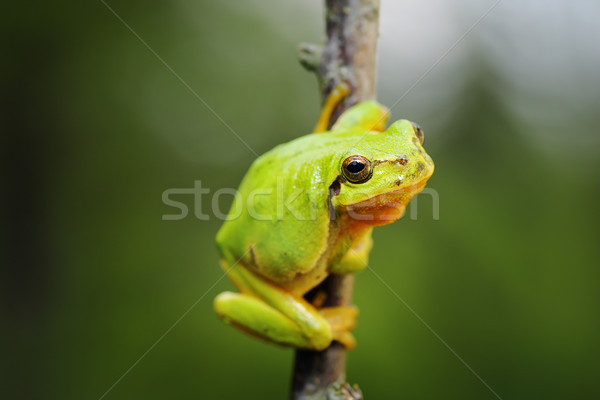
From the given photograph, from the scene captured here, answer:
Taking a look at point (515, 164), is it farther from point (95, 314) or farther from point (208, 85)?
point (95, 314)

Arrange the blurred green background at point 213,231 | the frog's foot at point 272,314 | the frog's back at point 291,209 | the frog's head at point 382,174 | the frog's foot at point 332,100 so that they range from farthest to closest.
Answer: the blurred green background at point 213,231 < the frog's foot at point 332,100 < the frog's foot at point 272,314 < the frog's back at point 291,209 < the frog's head at point 382,174

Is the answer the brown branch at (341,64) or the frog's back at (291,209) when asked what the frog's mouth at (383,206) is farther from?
the brown branch at (341,64)

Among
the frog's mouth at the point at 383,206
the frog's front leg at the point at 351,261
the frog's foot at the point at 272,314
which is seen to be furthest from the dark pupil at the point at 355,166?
the frog's foot at the point at 272,314

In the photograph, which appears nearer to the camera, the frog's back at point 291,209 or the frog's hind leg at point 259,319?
the frog's back at point 291,209

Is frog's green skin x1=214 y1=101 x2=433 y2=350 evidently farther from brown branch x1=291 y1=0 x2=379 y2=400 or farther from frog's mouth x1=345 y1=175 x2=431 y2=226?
brown branch x1=291 y1=0 x2=379 y2=400

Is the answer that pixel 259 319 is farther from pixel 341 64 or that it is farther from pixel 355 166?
pixel 341 64

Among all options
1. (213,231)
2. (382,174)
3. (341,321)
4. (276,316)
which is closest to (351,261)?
(341,321)

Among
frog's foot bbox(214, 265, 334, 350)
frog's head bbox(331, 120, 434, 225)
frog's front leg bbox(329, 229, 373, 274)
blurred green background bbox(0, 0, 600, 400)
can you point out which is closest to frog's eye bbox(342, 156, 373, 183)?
frog's head bbox(331, 120, 434, 225)
